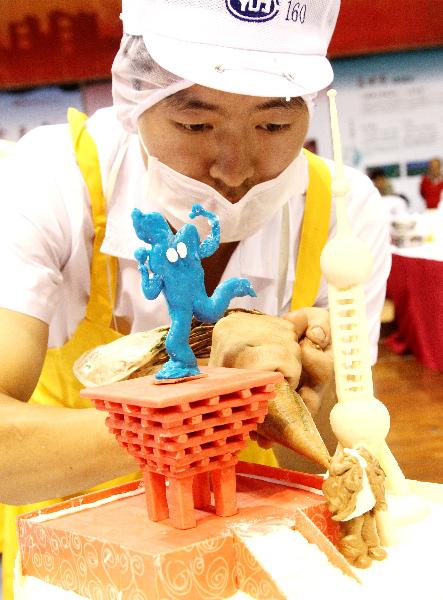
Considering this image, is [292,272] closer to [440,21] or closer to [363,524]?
[363,524]

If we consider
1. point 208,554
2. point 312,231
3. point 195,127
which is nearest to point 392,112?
point 312,231

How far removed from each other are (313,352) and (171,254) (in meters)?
0.30

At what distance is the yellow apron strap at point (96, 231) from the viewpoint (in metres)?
1.53

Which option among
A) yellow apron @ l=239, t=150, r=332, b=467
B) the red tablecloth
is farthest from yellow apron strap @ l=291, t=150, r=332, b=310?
the red tablecloth

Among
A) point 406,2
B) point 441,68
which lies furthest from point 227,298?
point 441,68

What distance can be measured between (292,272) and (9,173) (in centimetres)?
57

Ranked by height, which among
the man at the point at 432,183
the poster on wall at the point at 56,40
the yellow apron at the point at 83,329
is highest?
the yellow apron at the point at 83,329

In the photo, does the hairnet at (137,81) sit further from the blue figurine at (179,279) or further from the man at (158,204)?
the blue figurine at (179,279)

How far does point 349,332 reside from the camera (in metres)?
0.94

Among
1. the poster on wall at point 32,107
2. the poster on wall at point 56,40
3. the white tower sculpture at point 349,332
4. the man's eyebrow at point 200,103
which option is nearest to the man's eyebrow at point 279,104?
the man's eyebrow at point 200,103

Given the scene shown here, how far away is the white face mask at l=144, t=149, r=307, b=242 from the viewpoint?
51.2 inches

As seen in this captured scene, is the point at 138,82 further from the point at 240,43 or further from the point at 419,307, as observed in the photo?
the point at 419,307

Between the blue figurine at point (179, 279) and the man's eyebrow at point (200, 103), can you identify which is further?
the man's eyebrow at point (200, 103)

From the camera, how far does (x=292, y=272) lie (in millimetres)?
1655
